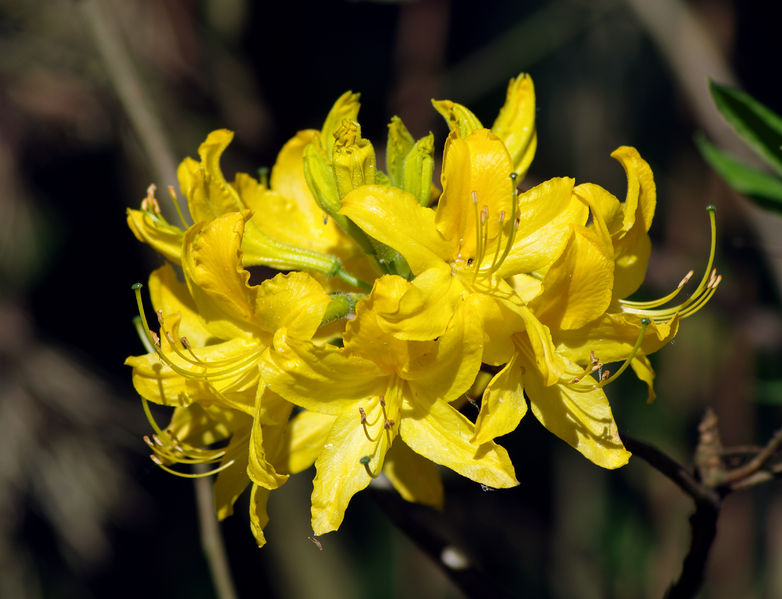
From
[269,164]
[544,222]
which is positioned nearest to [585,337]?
[544,222]

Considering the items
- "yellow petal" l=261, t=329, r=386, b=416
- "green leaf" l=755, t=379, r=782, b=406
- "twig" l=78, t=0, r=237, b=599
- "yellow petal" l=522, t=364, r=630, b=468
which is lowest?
"green leaf" l=755, t=379, r=782, b=406

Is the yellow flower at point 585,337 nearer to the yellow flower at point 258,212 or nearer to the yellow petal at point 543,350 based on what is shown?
the yellow petal at point 543,350

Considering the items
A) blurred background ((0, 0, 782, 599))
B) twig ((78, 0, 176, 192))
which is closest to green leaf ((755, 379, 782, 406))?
blurred background ((0, 0, 782, 599))

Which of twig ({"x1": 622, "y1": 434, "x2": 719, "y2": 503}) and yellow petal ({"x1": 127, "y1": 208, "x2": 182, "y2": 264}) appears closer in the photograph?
twig ({"x1": 622, "y1": 434, "x2": 719, "y2": 503})

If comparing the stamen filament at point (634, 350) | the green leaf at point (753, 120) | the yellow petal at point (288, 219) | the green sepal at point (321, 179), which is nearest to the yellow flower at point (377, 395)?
the stamen filament at point (634, 350)

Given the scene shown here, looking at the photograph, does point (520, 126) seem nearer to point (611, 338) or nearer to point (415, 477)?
point (611, 338)

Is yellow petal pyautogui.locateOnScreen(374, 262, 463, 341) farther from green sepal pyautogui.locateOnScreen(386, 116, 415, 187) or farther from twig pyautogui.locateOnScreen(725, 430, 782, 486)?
twig pyautogui.locateOnScreen(725, 430, 782, 486)
